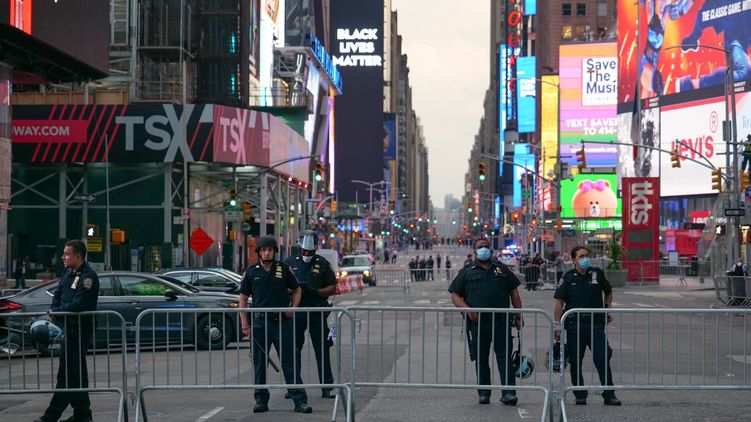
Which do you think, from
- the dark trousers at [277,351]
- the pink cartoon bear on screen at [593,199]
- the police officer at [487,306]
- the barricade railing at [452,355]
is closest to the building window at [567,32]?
the pink cartoon bear on screen at [593,199]

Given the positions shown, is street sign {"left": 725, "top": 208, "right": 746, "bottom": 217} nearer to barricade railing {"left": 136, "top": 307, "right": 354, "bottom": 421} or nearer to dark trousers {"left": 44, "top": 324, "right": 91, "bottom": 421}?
barricade railing {"left": 136, "top": 307, "right": 354, "bottom": 421}

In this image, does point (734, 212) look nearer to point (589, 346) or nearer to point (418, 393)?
point (418, 393)

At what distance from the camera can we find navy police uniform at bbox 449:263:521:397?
39.9ft

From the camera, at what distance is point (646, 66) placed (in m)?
88.2

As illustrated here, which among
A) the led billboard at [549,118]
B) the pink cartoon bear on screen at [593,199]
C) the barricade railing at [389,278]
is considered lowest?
the barricade railing at [389,278]

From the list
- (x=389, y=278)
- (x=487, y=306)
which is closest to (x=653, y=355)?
(x=487, y=306)

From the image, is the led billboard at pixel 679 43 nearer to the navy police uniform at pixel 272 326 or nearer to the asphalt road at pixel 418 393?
the asphalt road at pixel 418 393

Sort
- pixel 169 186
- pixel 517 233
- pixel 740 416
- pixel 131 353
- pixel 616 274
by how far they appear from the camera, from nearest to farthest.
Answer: pixel 740 416, pixel 131 353, pixel 616 274, pixel 169 186, pixel 517 233

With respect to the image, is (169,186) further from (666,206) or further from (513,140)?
(513,140)

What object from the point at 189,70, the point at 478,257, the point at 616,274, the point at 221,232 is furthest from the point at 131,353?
the point at 189,70

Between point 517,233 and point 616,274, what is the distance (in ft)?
274

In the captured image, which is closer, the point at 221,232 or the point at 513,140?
the point at 221,232

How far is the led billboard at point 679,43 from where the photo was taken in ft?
242

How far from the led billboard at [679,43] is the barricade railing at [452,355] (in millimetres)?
54716
